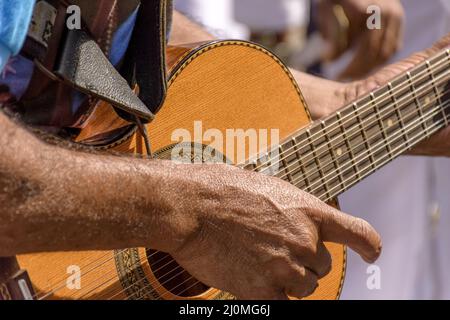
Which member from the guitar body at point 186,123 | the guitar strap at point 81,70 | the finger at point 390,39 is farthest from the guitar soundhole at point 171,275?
the finger at point 390,39

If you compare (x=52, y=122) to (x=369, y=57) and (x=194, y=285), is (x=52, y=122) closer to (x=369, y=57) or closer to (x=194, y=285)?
(x=194, y=285)

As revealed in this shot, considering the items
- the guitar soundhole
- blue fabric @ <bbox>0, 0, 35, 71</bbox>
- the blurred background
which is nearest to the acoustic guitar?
the guitar soundhole

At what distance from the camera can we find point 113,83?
170 cm

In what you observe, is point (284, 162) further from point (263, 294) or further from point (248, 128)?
point (263, 294)

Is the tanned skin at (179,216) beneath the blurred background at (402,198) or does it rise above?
above

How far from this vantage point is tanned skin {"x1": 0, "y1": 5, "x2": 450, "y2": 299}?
144 centimetres

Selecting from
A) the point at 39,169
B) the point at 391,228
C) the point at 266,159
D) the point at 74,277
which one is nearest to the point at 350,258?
the point at 391,228

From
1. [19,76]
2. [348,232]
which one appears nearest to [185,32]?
[19,76]

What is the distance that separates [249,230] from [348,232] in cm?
22

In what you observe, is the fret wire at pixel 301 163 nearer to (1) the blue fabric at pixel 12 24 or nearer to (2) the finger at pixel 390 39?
(1) the blue fabric at pixel 12 24

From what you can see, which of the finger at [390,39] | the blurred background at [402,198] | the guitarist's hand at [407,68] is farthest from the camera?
the blurred background at [402,198]

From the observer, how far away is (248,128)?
6.33 ft

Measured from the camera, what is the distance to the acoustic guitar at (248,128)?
5.66 feet

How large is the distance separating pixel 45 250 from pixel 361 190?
206 cm
